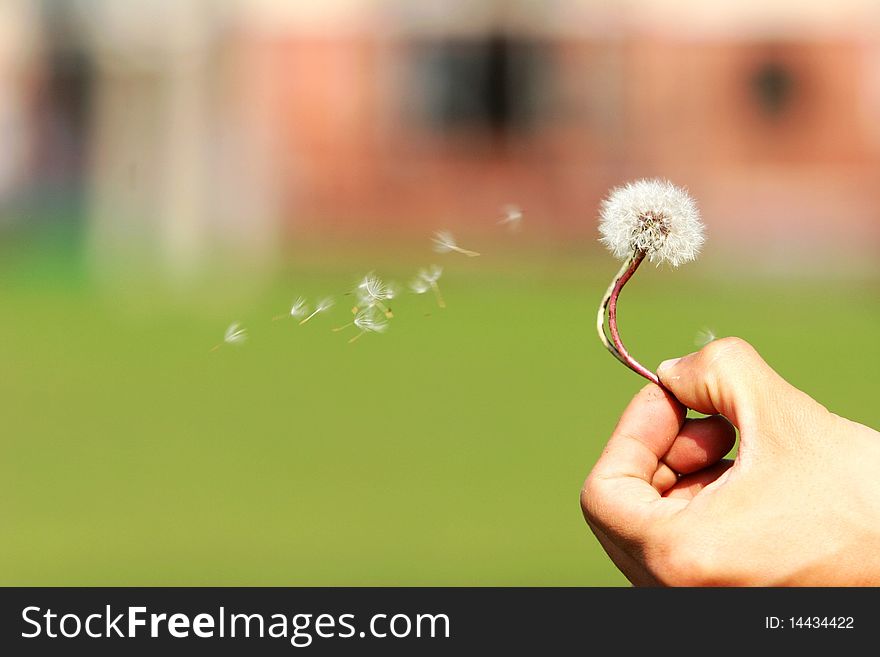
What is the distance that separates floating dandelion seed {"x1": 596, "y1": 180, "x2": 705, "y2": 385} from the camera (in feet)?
6.64

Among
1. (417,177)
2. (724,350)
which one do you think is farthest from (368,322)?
(417,177)

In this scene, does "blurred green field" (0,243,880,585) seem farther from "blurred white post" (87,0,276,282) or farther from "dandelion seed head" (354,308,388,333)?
"dandelion seed head" (354,308,388,333)

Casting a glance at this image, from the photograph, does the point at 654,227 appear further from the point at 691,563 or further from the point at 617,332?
the point at 691,563

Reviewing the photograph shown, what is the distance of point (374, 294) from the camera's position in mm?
2225

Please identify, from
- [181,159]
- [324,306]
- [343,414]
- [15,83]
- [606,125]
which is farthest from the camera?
[15,83]

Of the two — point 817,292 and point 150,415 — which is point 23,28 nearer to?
point 150,415

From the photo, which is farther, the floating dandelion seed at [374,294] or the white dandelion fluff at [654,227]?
the floating dandelion seed at [374,294]

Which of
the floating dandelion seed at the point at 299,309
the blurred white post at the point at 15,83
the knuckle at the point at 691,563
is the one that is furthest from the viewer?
the blurred white post at the point at 15,83

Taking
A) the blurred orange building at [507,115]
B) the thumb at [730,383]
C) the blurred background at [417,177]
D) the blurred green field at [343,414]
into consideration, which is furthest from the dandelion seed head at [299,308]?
the blurred orange building at [507,115]

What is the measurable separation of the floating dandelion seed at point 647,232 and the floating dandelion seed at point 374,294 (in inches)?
13.1

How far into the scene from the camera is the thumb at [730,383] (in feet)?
6.23

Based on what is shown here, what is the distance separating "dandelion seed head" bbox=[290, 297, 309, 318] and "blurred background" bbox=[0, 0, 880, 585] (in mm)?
13164

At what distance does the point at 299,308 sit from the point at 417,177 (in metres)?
20.9

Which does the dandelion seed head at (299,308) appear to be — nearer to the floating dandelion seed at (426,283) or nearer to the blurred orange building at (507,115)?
the floating dandelion seed at (426,283)
